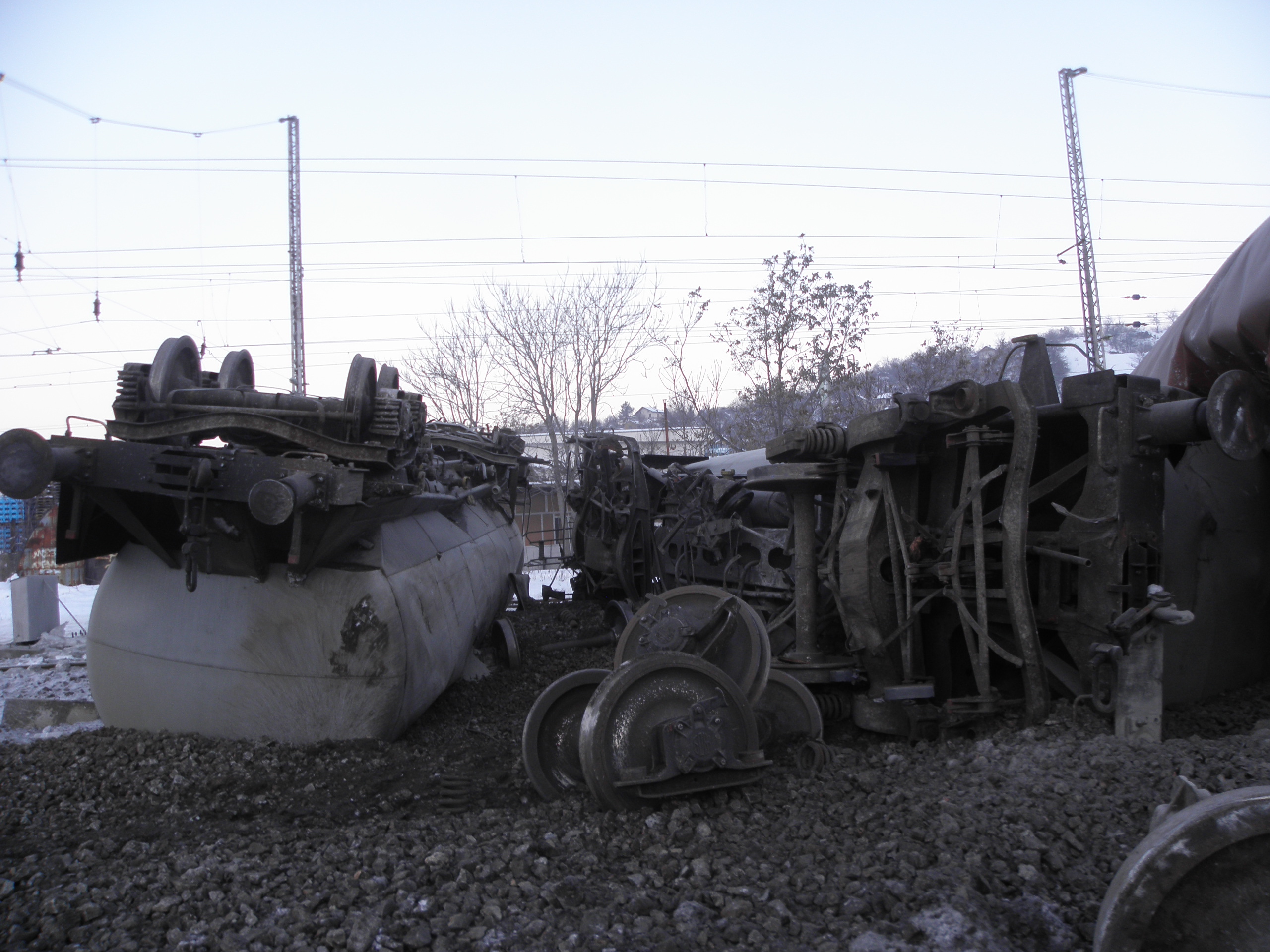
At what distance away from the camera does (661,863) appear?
121 inches

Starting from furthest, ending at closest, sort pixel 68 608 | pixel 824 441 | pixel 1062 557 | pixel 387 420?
pixel 68 608, pixel 824 441, pixel 387 420, pixel 1062 557

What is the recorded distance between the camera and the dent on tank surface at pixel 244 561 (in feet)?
14.7

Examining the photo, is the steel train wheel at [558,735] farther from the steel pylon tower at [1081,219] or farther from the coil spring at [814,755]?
the steel pylon tower at [1081,219]

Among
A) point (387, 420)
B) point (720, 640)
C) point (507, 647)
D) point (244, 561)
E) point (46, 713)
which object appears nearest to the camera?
point (720, 640)

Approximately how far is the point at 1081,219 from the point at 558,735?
17603 millimetres

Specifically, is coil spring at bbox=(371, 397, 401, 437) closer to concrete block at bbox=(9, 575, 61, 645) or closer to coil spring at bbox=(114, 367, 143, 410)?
coil spring at bbox=(114, 367, 143, 410)

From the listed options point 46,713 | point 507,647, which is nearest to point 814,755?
point 507,647

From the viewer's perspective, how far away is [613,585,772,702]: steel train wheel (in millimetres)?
4160

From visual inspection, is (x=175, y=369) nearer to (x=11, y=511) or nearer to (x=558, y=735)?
(x=558, y=735)

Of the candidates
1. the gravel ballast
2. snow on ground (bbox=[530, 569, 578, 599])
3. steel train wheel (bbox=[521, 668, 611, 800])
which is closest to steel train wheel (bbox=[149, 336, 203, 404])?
the gravel ballast

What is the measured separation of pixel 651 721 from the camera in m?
3.59

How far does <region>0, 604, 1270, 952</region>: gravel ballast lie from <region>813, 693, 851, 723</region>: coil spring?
0.64 meters

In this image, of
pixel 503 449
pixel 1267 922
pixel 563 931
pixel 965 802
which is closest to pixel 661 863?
pixel 563 931

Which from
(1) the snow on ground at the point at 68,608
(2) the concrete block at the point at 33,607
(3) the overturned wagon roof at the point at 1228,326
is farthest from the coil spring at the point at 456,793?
(2) the concrete block at the point at 33,607
